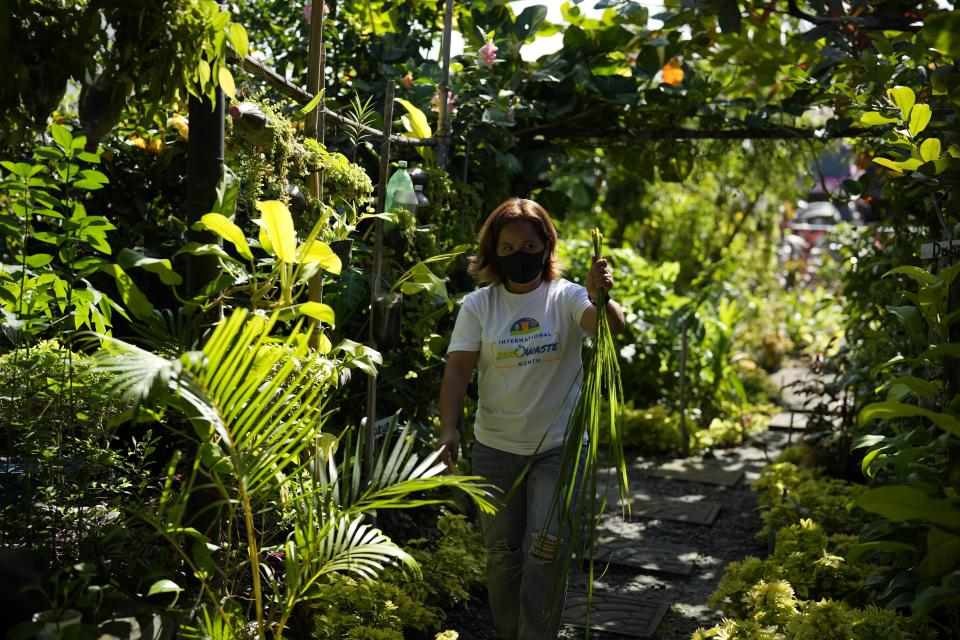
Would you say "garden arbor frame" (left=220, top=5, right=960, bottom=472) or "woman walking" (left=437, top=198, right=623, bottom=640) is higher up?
"garden arbor frame" (left=220, top=5, right=960, bottom=472)

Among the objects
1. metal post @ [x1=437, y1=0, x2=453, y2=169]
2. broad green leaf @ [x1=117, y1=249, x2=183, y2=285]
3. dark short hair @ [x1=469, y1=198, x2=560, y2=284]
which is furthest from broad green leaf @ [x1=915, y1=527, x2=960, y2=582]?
metal post @ [x1=437, y1=0, x2=453, y2=169]

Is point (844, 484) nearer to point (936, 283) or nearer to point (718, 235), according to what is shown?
→ point (936, 283)

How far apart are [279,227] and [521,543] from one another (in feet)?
4.79

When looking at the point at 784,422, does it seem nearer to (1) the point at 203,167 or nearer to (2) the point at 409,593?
(2) the point at 409,593

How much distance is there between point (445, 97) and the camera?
4.16m

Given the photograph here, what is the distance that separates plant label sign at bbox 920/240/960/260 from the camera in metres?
3.18

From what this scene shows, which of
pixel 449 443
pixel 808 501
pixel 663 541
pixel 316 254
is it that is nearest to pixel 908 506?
pixel 449 443

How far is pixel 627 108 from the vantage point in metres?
5.32

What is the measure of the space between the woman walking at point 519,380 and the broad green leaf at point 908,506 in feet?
3.56

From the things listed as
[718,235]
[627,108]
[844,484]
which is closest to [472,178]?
[627,108]

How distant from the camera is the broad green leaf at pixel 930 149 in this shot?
2709 mm

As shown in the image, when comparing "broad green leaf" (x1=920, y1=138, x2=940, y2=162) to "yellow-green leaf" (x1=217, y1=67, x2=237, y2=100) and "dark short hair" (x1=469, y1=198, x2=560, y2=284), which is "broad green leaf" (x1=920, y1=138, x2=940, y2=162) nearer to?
"dark short hair" (x1=469, y1=198, x2=560, y2=284)

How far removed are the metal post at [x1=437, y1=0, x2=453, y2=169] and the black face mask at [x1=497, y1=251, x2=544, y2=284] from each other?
1232 millimetres

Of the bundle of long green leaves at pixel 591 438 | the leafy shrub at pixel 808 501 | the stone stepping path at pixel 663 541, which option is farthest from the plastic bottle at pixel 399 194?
the leafy shrub at pixel 808 501
